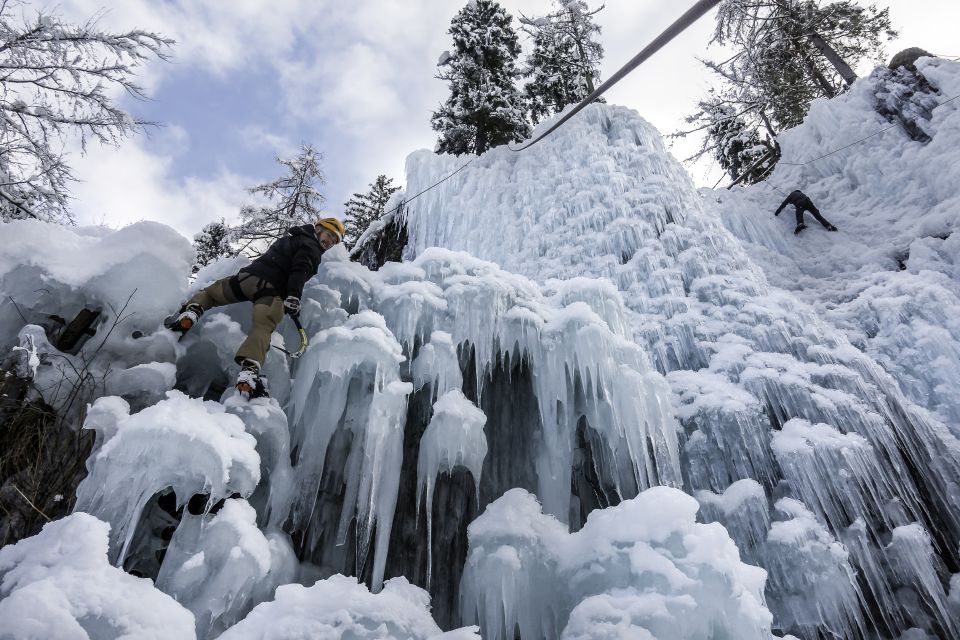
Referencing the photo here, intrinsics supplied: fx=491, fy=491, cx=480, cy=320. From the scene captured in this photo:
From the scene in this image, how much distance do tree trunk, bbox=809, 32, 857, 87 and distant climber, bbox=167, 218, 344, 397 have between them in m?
14.0

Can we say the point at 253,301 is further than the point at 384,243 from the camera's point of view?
No

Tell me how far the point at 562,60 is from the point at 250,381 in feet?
53.0

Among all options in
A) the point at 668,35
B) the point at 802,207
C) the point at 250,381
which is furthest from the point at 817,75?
the point at 250,381

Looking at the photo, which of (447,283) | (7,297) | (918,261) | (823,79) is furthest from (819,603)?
(823,79)

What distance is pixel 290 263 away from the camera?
3795 mm

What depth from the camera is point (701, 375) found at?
5.44 meters

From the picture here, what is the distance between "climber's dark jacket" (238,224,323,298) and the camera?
362cm

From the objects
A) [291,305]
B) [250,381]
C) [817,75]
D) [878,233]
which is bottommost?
[250,381]

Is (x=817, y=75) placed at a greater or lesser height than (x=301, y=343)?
greater

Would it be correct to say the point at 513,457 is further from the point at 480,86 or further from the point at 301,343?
the point at 480,86

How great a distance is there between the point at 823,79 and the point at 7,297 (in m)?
17.3

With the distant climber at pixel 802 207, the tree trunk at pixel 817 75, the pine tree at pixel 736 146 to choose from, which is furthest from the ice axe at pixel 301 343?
the tree trunk at pixel 817 75

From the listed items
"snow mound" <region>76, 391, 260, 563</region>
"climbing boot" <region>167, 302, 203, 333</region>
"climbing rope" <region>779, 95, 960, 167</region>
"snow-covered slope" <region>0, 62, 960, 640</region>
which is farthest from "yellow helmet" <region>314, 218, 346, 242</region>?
"climbing rope" <region>779, 95, 960, 167</region>

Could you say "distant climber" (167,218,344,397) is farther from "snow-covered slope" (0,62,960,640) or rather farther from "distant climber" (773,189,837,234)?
"distant climber" (773,189,837,234)
